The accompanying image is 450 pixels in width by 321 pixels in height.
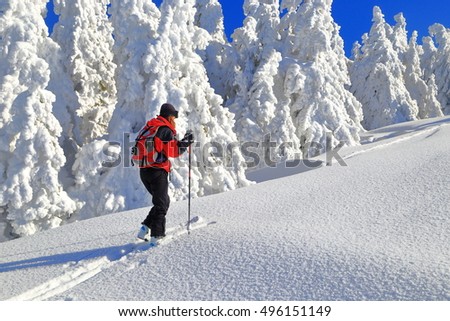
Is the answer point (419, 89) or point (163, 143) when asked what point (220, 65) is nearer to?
point (163, 143)

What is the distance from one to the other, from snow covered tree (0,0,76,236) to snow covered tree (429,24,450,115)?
54008 mm

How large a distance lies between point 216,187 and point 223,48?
Answer: 1480 centimetres

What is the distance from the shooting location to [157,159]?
210 inches

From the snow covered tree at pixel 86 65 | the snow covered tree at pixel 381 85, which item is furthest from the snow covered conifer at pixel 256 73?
the snow covered tree at pixel 381 85

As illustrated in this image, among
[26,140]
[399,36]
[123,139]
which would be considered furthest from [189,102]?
[399,36]

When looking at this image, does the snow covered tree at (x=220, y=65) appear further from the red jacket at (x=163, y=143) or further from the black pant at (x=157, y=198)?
the black pant at (x=157, y=198)

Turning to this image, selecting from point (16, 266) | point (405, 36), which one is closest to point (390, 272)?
point (16, 266)

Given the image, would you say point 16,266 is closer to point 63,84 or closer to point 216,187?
point 216,187

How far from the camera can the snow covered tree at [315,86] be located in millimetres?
19875

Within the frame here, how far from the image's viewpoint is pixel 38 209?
33.8ft

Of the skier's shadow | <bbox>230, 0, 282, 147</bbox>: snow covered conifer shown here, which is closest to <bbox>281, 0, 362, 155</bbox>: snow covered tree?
<bbox>230, 0, 282, 147</bbox>: snow covered conifer

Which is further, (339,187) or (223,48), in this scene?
(223,48)

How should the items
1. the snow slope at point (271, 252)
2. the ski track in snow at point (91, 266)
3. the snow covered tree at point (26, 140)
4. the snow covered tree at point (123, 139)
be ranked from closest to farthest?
1. the snow slope at point (271, 252)
2. the ski track in snow at point (91, 266)
3. the snow covered tree at point (26, 140)
4. the snow covered tree at point (123, 139)
